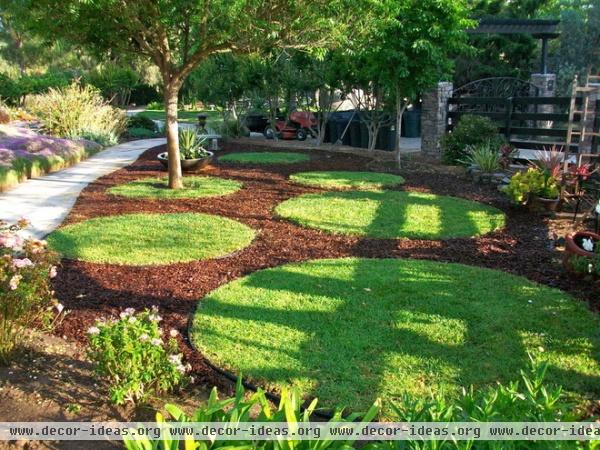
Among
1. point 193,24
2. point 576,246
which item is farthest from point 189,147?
point 576,246

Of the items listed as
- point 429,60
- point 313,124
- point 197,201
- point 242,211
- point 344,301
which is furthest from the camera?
point 313,124

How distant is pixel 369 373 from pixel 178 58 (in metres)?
8.37

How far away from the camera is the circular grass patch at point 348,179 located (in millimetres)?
10289

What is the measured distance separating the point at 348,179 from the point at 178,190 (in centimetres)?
321

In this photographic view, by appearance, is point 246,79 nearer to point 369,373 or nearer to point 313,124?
point 313,124

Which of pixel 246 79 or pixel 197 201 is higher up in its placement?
pixel 246 79

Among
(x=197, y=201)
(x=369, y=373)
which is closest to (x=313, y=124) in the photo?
(x=197, y=201)

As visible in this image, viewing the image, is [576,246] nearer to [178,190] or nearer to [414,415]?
[414,415]

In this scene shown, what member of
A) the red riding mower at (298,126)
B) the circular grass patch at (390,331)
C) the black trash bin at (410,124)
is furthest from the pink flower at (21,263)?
the black trash bin at (410,124)

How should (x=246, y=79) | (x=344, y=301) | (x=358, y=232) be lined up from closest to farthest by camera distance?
1. (x=344, y=301)
2. (x=358, y=232)
3. (x=246, y=79)

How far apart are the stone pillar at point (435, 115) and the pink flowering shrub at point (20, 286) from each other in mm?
11157

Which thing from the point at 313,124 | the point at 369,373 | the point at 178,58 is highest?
the point at 178,58

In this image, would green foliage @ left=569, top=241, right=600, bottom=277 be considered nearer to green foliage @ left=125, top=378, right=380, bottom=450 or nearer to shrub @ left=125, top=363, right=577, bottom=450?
shrub @ left=125, top=363, right=577, bottom=450

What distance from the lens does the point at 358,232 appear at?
7141mm
